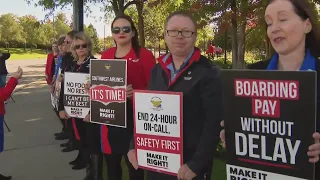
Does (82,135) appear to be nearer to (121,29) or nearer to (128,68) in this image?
(128,68)

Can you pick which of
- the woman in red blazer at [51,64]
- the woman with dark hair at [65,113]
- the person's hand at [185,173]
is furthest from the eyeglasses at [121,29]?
the woman in red blazer at [51,64]

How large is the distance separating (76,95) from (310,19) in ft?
9.96

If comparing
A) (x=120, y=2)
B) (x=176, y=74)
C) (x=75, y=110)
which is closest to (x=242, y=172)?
(x=176, y=74)

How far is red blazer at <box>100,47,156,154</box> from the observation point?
346cm

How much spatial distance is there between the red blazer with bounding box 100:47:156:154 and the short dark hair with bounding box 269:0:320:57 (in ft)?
5.77

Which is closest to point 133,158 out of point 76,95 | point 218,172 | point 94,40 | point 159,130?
point 159,130

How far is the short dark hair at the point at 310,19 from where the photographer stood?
1.85 m

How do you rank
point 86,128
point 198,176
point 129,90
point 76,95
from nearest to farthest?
point 198,176 → point 129,90 → point 86,128 → point 76,95

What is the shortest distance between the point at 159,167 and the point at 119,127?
112 cm

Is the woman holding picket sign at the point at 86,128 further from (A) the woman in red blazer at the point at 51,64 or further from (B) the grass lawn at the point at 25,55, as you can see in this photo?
(B) the grass lawn at the point at 25,55

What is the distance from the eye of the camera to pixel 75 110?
4.32m

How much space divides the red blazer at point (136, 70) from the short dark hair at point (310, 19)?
176cm

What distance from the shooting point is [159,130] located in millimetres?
2418

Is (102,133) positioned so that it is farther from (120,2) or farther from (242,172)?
(120,2)
